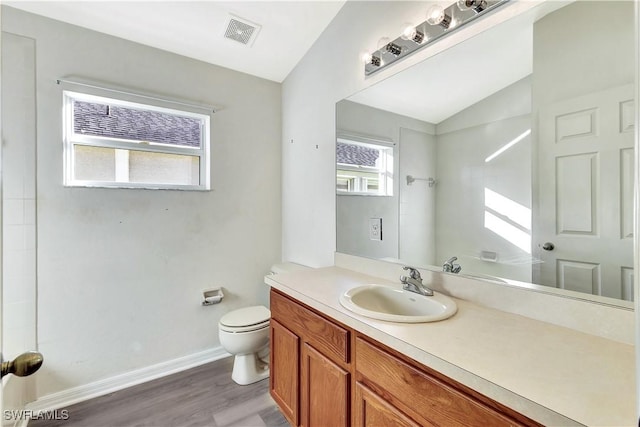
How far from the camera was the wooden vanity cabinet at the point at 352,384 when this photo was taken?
83 cm

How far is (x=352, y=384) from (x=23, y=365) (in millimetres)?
1031

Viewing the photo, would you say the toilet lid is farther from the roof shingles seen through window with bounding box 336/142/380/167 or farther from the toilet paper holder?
the roof shingles seen through window with bounding box 336/142/380/167

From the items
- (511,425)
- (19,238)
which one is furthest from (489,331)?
(19,238)

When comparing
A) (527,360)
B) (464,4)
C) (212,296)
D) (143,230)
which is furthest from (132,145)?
(527,360)

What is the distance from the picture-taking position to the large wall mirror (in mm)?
966

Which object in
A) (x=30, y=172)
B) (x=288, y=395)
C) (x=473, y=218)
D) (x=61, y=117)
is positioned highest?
(x=61, y=117)

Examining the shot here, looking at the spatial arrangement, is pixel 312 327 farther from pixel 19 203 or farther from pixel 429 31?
pixel 19 203

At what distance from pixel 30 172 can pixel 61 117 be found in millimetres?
394

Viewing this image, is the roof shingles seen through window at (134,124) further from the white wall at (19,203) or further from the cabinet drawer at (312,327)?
the cabinet drawer at (312,327)

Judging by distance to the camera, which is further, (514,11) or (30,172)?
(30,172)

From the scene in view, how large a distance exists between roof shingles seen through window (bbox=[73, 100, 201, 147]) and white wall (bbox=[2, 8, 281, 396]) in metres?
0.15

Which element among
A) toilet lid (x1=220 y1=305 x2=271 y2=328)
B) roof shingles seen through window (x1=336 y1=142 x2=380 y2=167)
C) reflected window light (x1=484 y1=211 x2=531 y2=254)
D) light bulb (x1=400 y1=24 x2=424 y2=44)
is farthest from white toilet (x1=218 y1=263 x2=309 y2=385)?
light bulb (x1=400 y1=24 x2=424 y2=44)

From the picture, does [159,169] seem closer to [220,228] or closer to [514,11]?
[220,228]

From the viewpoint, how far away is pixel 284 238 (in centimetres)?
276
